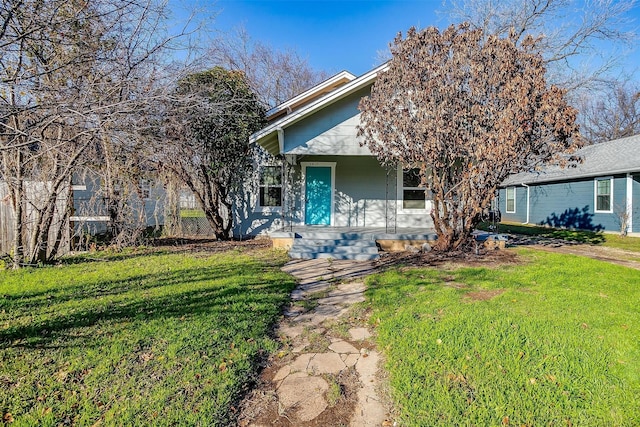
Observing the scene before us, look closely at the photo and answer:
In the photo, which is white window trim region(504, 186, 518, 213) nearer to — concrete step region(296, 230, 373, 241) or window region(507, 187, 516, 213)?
window region(507, 187, 516, 213)

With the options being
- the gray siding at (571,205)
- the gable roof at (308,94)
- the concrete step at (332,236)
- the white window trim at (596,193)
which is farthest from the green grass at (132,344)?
the white window trim at (596,193)

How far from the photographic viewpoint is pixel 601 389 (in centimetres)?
253

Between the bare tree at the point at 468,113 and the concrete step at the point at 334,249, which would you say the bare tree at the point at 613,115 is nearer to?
the bare tree at the point at 468,113

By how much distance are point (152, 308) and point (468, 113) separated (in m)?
6.73

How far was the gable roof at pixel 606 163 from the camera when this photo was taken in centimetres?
1315

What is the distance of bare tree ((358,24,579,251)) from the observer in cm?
641

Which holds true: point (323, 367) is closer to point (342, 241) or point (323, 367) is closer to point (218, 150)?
point (342, 241)

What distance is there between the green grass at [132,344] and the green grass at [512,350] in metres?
1.39

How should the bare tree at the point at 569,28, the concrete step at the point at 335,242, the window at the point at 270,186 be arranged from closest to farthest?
the concrete step at the point at 335,242 < the window at the point at 270,186 < the bare tree at the point at 569,28

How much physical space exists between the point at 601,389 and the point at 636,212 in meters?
14.5

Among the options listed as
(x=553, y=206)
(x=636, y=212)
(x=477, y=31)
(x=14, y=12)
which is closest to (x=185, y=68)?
(x=14, y=12)

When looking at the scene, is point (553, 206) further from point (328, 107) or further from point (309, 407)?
point (309, 407)

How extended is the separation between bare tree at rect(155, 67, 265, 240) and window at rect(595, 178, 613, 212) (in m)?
14.6

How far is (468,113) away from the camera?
682 cm
